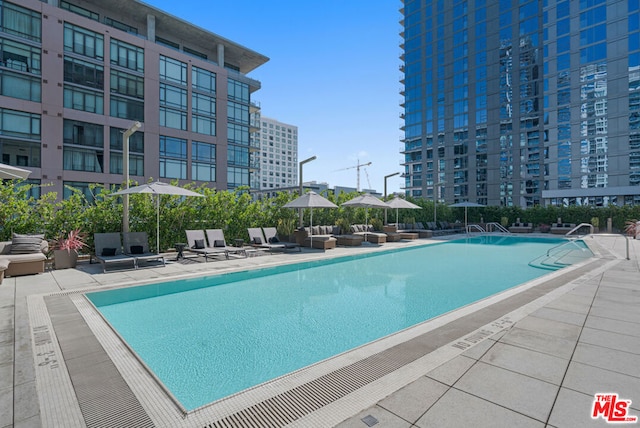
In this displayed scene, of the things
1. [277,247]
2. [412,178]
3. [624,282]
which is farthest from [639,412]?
[412,178]

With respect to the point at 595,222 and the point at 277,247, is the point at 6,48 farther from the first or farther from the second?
the point at 595,222

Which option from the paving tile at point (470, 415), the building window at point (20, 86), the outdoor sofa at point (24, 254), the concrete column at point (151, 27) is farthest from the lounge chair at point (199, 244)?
the concrete column at point (151, 27)

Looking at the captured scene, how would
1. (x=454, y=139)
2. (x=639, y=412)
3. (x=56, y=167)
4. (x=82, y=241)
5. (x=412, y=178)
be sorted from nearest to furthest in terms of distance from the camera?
(x=639, y=412) < (x=82, y=241) < (x=56, y=167) < (x=454, y=139) < (x=412, y=178)

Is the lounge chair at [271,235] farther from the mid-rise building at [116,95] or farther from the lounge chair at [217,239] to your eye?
the mid-rise building at [116,95]

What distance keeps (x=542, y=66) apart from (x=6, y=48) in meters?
64.4

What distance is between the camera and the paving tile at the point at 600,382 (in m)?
2.72

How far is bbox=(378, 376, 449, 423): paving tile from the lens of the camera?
2420 mm

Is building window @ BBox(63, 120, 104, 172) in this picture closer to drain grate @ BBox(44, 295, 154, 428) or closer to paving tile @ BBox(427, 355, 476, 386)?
drain grate @ BBox(44, 295, 154, 428)

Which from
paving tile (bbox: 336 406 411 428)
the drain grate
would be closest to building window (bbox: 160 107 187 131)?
the drain grate

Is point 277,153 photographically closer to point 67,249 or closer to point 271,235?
point 271,235

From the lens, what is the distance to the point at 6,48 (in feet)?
84.4

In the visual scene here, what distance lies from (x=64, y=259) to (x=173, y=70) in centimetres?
3275

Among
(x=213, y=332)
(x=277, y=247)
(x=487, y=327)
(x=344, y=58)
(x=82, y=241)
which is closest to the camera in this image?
(x=487, y=327)

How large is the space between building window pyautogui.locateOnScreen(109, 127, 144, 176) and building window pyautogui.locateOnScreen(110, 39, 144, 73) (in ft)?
21.6
